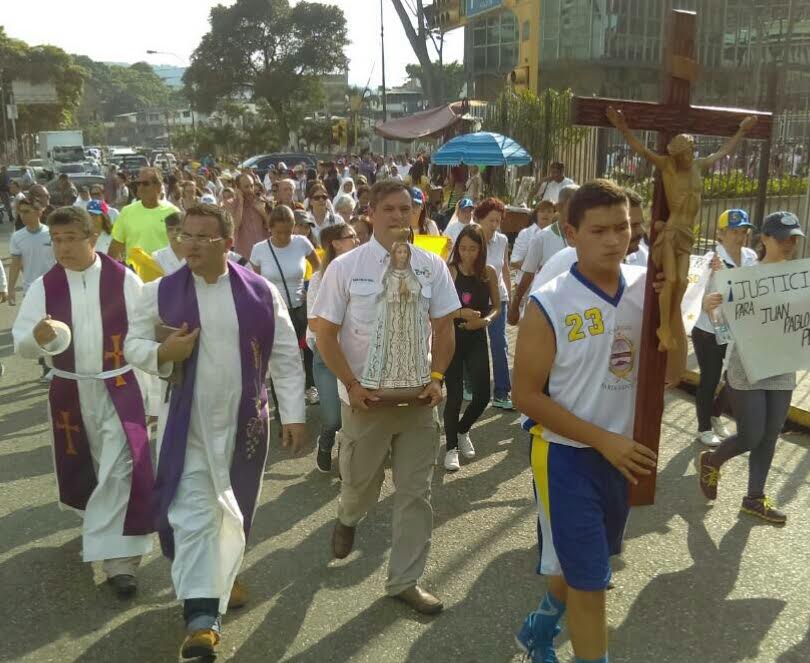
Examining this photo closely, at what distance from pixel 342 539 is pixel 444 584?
56cm

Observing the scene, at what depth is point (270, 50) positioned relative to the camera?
6006cm

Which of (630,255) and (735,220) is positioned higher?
(735,220)

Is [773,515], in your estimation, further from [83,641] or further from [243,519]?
[83,641]

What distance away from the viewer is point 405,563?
13.3 feet

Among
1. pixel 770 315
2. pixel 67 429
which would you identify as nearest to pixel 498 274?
pixel 770 315

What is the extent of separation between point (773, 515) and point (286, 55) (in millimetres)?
59227

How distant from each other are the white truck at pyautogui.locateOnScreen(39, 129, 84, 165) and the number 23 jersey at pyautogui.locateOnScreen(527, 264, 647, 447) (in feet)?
162

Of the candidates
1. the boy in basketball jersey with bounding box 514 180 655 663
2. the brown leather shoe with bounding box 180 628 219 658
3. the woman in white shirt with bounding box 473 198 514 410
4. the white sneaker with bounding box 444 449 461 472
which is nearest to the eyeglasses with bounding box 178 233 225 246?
the boy in basketball jersey with bounding box 514 180 655 663

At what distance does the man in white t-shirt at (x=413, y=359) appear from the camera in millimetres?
4059

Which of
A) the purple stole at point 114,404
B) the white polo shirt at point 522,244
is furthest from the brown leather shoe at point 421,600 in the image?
the white polo shirt at point 522,244

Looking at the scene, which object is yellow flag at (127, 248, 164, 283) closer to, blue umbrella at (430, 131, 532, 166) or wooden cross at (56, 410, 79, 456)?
wooden cross at (56, 410, 79, 456)

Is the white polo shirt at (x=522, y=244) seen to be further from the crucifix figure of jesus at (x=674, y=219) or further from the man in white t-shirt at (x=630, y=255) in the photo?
the crucifix figure of jesus at (x=674, y=219)

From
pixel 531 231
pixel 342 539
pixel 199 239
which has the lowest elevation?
pixel 342 539

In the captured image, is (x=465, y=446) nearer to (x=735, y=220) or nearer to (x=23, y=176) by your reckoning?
(x=735, y=220)
